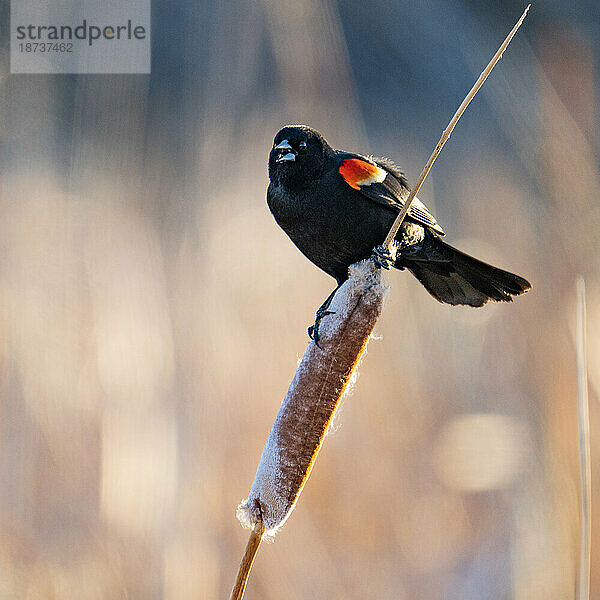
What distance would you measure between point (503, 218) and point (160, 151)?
1.38 m

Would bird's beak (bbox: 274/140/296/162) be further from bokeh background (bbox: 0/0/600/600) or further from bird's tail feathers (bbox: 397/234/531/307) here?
bokeh background (bbox: 0/0/600/600)

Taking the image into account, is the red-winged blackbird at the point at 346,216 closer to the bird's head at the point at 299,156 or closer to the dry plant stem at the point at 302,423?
the bird's head at the point at 299,156

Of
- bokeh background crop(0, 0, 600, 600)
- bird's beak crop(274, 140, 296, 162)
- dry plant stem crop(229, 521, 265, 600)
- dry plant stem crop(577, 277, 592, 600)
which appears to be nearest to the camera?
dry plant stem crop(229, 521, 265, 600)

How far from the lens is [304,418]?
0.71m

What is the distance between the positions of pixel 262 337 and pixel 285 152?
39.2 inches

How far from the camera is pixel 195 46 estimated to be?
110 inches

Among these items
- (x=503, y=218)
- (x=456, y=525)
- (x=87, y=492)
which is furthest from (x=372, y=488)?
(x=503, y=218)

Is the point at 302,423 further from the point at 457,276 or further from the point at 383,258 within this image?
the point at 457,276

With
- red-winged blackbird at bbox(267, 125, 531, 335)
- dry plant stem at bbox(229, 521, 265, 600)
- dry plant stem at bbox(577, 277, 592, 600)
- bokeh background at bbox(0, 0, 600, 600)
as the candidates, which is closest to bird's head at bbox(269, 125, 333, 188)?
red-winged blackbird at bbox(267, 125, 531, 335)

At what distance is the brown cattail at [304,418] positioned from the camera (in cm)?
69

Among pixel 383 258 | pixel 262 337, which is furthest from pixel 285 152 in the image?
pixel 262 337

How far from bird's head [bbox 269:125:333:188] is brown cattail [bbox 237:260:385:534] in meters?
0.46

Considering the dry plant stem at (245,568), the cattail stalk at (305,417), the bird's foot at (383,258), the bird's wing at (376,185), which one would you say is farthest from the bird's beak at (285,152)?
the dry plant stem at (245,568)

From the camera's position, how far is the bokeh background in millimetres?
1744
